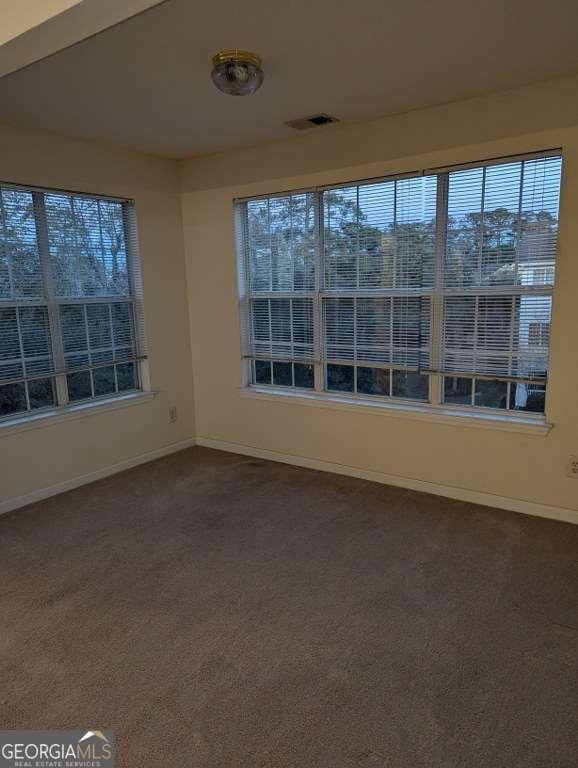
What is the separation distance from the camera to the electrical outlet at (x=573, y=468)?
3064mm

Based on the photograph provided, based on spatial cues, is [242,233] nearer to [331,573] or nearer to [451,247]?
[451,247]

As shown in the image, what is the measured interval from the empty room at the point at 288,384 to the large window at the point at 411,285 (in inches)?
0.7

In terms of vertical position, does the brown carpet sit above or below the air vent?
below

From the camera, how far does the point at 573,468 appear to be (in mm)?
3074

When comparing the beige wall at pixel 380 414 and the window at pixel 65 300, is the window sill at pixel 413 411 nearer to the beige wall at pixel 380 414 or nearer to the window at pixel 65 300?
the beige wall at pixel 380 414

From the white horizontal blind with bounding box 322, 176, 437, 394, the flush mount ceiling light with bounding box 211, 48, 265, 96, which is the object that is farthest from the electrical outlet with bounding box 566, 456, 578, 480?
the flush mount ceiling light with bounding box 211, 48, 265, 96

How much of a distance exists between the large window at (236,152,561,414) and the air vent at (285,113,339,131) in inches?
17.2

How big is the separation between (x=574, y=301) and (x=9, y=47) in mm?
2861

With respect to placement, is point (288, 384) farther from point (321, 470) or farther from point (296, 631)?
point (296, 631)

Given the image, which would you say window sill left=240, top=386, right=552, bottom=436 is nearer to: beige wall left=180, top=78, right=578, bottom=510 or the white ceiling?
beige wall left=180, top=78, right=578, bottom=510

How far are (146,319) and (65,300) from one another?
27.3 inches

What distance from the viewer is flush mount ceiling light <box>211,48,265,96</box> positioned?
2350 mm

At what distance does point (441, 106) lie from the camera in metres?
3.14

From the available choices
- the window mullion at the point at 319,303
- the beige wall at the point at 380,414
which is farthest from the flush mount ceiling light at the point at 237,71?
the window mullion at the point at 319,303
